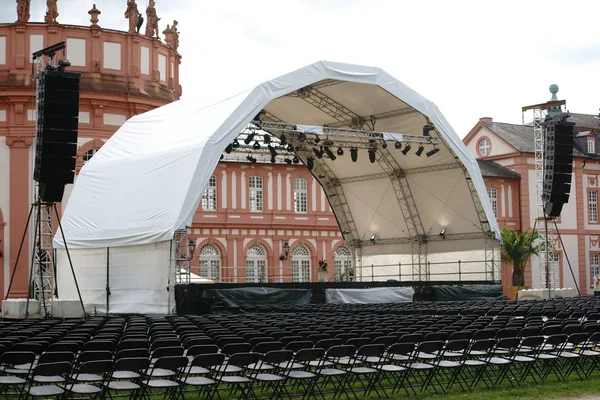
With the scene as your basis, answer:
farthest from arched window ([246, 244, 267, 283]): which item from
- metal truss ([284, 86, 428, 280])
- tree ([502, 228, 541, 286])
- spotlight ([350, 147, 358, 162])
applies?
spotlight ([350, 147, 358, 162])

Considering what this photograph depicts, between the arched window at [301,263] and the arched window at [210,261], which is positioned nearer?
the arched window at [210,261]

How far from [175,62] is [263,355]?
30.8 metres

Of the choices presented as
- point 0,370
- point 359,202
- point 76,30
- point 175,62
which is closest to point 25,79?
point 76,30

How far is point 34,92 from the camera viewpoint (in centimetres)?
3416

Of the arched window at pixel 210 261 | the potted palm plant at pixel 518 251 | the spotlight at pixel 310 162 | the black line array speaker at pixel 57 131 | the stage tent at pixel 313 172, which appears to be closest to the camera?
the black line array speaker at pixel 57 131

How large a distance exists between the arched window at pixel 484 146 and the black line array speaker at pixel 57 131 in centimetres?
3012

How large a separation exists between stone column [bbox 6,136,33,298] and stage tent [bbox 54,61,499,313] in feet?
16.1

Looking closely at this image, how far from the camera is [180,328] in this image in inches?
521

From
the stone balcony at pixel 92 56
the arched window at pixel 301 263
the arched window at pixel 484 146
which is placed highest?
the stone balcony at pixel 92 56

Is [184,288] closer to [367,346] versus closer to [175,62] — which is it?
[367,346]

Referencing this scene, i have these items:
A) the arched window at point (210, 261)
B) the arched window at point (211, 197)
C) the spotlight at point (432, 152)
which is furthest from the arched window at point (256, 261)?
the spotlight at point (432, 152)

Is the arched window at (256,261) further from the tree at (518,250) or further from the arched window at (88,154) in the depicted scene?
the tree at (518,250)

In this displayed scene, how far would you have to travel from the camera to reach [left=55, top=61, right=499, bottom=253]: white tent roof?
2431 centimetres

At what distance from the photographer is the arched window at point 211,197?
40.7m
